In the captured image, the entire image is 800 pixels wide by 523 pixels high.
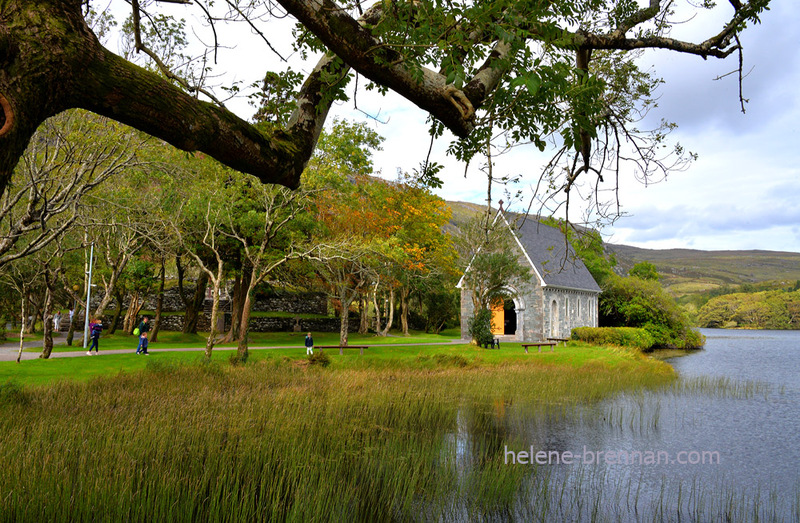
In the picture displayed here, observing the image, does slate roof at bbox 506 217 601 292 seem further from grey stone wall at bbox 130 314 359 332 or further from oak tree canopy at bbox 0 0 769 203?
oak tree canopy at bbox 0 0 769 203

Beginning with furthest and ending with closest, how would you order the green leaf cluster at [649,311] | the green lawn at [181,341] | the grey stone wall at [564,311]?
the green leaf cluster at [649,311], the grey stone wall at [564,311], the green lawn at [181,341]

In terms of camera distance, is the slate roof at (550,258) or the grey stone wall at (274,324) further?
the grey stone wall at (274,324)

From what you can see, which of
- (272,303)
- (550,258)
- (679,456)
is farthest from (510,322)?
(679,456)

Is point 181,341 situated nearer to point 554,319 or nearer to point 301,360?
point 301,360

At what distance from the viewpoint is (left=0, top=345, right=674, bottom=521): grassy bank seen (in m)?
5.52

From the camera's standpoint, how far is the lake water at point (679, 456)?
23.5 ft

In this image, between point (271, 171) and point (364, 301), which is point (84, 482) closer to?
point (271, 171)

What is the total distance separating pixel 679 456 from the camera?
9602mm

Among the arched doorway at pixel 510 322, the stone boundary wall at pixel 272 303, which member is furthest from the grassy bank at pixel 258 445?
the arched doorway at pixel 510 322

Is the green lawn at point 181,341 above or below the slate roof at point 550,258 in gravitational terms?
below

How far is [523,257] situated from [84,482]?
30.9 m

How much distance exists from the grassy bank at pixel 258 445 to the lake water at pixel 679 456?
3.50 ft

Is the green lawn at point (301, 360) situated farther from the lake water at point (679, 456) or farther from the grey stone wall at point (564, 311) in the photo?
the lake water at point (679, 456)

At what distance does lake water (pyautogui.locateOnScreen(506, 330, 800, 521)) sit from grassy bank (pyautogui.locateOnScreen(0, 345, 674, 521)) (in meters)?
1.07
